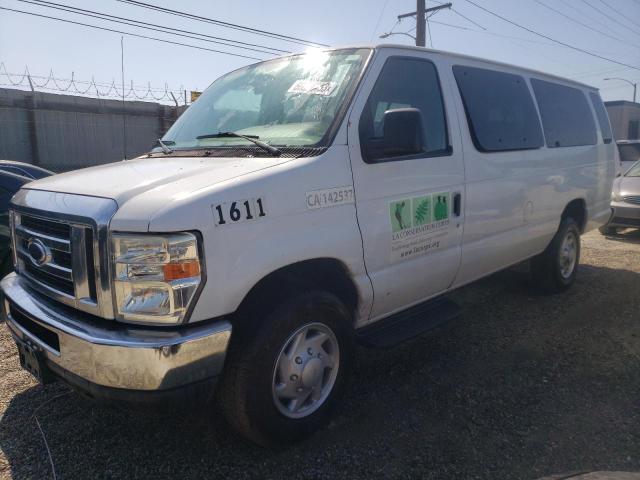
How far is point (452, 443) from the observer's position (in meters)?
2.79

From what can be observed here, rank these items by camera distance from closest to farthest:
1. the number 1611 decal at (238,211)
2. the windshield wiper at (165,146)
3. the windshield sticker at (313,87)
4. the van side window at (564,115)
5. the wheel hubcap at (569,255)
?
the number 1611 decal at (238,211), the windshield sticker at (313,87), the windshield wiper at (165,146), the van side window at (564,115), the wheel hubcap at (569,255)

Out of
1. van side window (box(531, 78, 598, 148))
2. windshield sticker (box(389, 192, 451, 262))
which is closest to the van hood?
windshield sticker (box(389, 192, 451, 262))

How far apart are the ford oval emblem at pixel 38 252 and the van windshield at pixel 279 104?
3.65ft

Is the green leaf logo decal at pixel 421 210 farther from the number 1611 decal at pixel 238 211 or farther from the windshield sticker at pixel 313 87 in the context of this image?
the number 1611 decal at pixel 238 211

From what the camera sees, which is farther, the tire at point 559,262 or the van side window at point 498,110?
the tire at point 559,262

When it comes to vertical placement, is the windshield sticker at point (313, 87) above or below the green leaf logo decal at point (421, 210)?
above

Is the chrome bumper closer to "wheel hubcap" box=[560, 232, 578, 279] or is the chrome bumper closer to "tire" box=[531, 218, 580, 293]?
"tire" box=[531, 218, 580, 293]

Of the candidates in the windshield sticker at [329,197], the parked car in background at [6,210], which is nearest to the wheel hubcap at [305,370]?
the windshield sticker at [329,197]

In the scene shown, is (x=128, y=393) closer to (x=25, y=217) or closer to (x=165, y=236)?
(x=165, y=236)

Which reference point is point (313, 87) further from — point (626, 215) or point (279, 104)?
point (626, 215)

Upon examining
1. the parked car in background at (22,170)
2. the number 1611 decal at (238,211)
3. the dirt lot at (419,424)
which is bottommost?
the dirt lot at (419,424)

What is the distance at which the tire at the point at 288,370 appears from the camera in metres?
2.47

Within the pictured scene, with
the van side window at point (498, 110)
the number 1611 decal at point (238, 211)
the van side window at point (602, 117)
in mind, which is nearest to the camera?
the number 1611 decal at point (238, 211)

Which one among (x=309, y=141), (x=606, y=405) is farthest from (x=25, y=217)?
(x=606, y=405)
